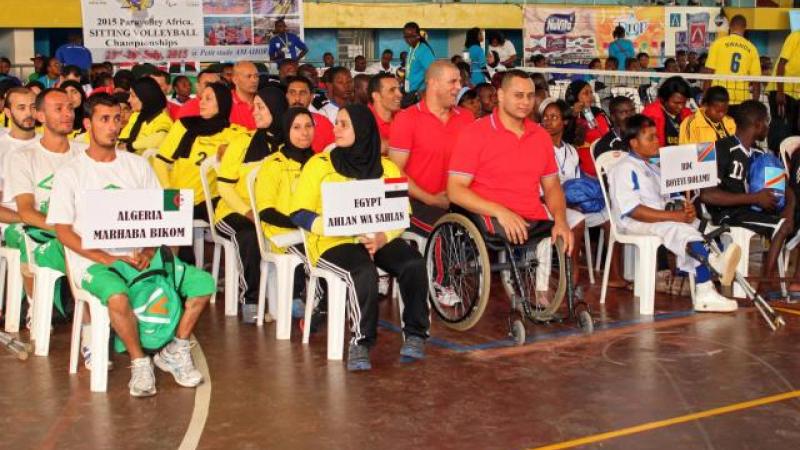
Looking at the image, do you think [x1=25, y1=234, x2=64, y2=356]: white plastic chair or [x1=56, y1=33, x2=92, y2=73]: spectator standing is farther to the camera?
[x1=56, y1=33, x2=92, y2=73]: spectator standing

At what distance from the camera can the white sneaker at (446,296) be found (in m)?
8.30

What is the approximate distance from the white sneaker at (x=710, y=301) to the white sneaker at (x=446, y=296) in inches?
72.5

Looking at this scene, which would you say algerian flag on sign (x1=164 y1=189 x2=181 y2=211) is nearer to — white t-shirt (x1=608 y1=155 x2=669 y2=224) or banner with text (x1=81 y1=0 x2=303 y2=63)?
white t-shirt (x1=608 y1=155 x2=669 y2=224)

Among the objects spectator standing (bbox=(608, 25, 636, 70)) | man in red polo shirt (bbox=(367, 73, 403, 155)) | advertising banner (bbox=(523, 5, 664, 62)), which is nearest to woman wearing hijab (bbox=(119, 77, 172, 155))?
man in red polo shirt (bbox=(367, 73, 403, 155))

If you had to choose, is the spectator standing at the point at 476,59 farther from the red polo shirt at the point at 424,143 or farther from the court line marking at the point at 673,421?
the court line marking at the point at 673,421

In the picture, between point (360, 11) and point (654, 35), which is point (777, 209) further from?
point (654, 35)

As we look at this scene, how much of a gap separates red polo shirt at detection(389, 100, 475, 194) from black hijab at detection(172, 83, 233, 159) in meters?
1.38

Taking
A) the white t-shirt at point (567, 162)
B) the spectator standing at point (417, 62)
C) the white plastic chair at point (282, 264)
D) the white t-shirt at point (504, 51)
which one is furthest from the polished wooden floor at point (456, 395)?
the white t-shirt at point (504, 51)

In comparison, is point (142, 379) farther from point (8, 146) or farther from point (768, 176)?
point (768, 176)

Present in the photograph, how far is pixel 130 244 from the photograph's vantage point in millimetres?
7000

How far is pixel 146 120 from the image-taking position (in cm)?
1025

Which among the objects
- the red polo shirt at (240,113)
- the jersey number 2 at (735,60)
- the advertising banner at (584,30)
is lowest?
the red polo shirt at (240,113)

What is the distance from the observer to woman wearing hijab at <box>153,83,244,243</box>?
9.45 m

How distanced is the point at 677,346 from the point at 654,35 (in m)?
20.4
